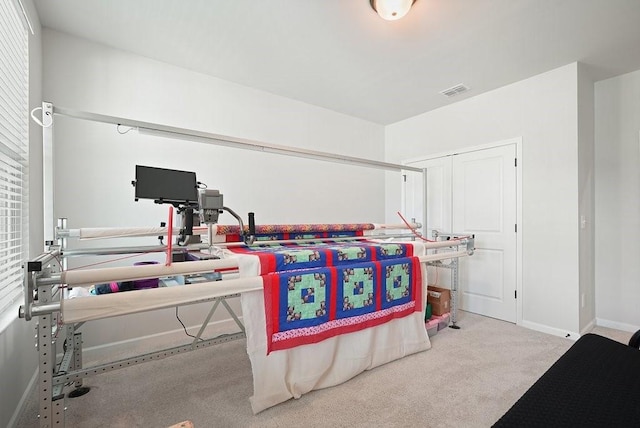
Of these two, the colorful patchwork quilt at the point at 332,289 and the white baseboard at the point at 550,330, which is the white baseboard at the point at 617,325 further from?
the colorful patchwork quilt at the point at 332,289

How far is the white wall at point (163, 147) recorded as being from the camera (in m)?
2.37

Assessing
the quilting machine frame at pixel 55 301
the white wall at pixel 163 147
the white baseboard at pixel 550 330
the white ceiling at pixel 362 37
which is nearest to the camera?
the quilting machine frame at pixel 55 301

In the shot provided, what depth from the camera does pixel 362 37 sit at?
2350 mm

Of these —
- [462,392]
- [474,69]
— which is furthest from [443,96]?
[462,392]

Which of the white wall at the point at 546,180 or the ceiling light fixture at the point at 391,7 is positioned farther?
the white wall at the point at 546,180

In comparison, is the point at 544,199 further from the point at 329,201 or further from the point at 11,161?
the point at 11,161

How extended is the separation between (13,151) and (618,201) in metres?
5.16

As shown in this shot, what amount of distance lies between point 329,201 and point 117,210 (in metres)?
2.39

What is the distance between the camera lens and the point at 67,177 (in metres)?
2.35

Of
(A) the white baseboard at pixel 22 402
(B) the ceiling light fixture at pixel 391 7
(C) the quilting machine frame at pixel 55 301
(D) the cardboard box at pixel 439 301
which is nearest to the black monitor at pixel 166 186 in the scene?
(C) the quilting machine frame at pixel 55 301

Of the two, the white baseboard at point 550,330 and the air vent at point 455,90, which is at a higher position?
the air vent at point 455,90

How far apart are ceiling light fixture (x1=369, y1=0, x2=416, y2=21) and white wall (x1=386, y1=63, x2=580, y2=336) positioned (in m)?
1.98

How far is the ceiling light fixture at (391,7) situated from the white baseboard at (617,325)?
12.2 ft

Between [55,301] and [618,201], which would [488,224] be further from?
[55,301]
